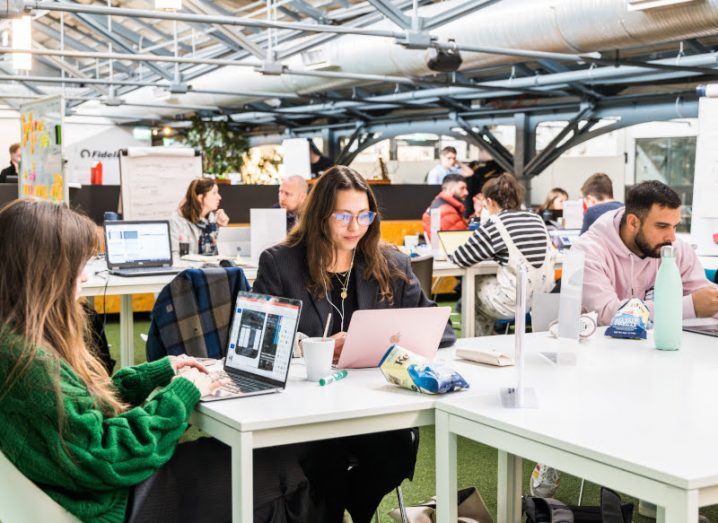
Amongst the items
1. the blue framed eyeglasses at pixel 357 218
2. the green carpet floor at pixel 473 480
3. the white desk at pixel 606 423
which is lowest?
the green carpet floor at pixel 473 480

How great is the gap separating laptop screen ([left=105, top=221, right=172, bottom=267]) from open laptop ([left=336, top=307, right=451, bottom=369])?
323 centimetres

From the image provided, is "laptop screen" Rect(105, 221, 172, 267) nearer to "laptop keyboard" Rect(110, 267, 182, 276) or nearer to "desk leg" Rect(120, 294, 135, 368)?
"laptop keyboard" Rect(110, 267, 182, 276)

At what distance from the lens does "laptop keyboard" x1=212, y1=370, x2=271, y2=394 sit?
2258mm

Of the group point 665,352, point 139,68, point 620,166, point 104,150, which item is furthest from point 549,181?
point 665,352

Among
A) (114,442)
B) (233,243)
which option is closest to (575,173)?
(233,243)

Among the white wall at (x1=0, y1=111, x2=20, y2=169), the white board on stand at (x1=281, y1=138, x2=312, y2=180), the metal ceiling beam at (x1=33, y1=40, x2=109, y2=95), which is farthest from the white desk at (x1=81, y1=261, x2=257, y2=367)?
the white wall at (x1=0, y1=111, x2=20, y2=169)

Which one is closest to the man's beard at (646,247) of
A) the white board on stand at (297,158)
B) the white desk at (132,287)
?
the white desk at (132,287)

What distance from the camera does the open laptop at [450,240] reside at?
6398 millimetres

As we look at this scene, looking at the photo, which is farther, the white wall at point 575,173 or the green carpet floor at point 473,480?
the white wall at point 575,173

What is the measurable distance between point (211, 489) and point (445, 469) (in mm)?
576

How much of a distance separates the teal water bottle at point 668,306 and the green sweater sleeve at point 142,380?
1.53 meters

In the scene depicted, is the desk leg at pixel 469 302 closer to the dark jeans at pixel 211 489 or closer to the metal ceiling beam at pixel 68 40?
the dark jeans at pixel 211 489

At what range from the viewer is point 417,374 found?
2225mm

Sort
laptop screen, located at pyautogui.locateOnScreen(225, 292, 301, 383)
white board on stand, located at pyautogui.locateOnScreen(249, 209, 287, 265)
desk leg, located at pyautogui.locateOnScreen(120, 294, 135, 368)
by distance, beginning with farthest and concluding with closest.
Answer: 1. white board on stand, located at pyautogui.locateOnScreen(249, 209, 287, 265)
2. desk leg, located at pyautogui.locateOnScreen(120, 294, 135, 368)
3. laptop screen, located at pyautogui.locateOnScreen(225, 292, 301, 383)
